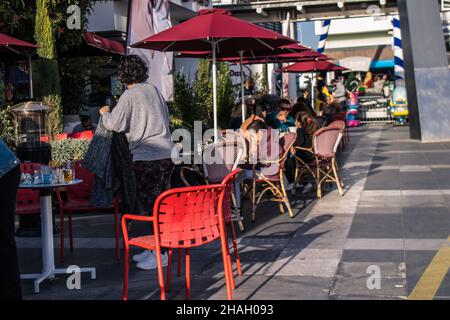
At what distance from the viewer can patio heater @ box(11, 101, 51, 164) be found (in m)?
8.51

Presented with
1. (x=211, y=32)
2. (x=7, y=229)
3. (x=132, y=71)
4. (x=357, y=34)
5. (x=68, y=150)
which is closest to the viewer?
(x=7, y=229)

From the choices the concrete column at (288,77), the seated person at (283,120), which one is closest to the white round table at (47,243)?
the seated person at (283,120)

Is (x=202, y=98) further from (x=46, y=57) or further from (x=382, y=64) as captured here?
(x=382, y=64)

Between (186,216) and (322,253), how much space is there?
7.34ft

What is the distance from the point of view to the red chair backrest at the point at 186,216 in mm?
5074

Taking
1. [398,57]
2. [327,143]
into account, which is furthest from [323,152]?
[398,57]

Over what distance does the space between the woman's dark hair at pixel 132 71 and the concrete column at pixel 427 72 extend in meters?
→ 13.9

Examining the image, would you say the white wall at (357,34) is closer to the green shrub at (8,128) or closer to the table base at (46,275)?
the green shrub at (8,128)

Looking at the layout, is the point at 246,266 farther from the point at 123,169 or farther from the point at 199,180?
the point at 199,180

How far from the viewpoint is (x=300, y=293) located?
18.4ft

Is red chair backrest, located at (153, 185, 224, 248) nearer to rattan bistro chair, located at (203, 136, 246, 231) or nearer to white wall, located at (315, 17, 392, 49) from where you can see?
rattan bistro chair, located at (203, 136, 246, 231)

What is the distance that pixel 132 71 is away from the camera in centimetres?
655
